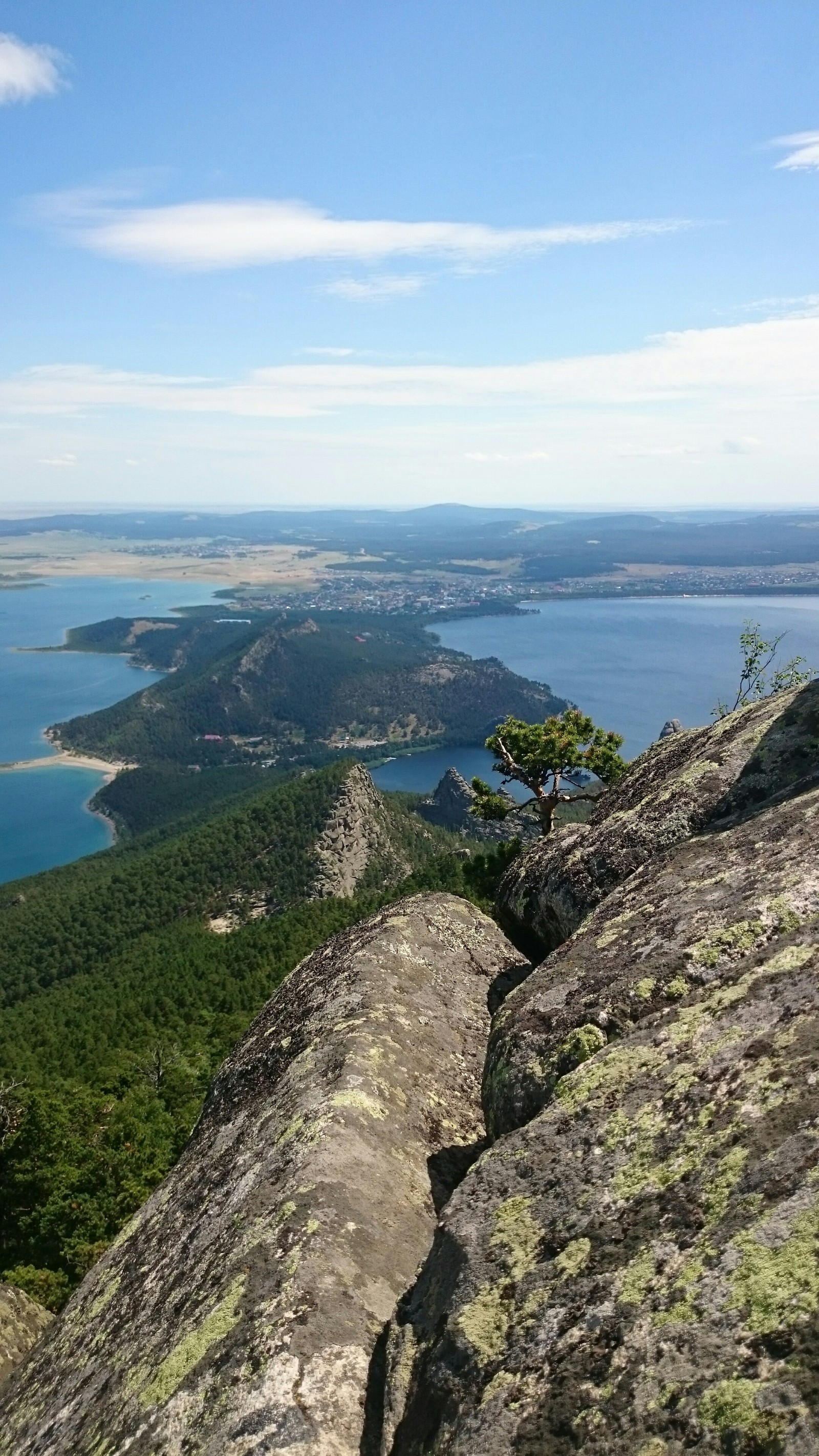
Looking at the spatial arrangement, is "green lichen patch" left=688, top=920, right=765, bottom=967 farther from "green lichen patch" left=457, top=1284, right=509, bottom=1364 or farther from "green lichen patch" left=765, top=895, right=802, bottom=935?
"green lichen patch" left=457, top=1284, right=509, bottom=1364

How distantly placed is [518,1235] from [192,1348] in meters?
3.86

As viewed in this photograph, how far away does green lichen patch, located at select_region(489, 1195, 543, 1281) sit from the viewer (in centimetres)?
729

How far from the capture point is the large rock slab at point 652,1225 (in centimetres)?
537

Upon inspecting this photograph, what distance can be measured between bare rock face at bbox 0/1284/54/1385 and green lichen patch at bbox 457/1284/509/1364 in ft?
44.3

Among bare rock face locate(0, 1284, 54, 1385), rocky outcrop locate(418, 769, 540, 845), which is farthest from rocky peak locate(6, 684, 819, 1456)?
rocky outcrop locate(418, 769, 540, 845)

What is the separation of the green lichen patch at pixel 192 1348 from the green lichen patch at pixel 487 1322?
2.73m

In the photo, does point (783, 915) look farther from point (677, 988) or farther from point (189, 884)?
point (189, 884)

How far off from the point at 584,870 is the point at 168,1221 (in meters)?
8.56

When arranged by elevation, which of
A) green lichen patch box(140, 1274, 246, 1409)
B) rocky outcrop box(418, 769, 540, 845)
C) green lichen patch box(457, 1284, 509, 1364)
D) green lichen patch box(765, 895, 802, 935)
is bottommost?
rocky outcrop box(418, 769, 540, 845)

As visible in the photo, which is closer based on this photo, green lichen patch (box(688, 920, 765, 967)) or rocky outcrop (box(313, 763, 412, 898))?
green lichen patch (box(688, 920, 765, 967))

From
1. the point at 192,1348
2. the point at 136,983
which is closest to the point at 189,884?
the point at 136,983

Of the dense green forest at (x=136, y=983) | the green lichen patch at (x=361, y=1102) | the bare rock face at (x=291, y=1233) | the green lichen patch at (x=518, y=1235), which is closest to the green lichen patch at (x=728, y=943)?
the green lichen patch at (x=518, y=1235)

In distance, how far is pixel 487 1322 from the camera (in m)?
7.04

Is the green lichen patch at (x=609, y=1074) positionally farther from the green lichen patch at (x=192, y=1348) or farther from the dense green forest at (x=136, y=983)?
the dense green forest at (x=136, y=983)
